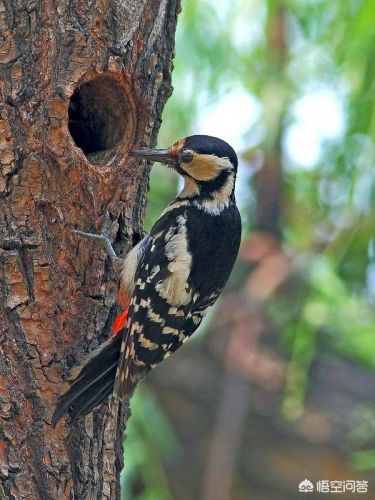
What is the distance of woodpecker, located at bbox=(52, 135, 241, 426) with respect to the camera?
3111 millimetres

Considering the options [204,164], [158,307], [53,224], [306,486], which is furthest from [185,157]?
[306,486]

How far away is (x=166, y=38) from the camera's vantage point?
10.9 feet

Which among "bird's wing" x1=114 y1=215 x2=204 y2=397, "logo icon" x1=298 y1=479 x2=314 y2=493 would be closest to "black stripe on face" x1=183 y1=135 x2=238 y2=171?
"bird's wing" x1=114 y1=215 x2=204 y2=397

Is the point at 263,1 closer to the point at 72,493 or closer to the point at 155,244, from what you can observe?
the point at 155,244

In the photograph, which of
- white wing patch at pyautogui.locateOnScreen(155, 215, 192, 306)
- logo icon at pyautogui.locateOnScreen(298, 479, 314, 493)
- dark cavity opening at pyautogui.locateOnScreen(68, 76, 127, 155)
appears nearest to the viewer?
dark cavity opening at pyautogui.locateOnScreen(68, 76, 127, 155)

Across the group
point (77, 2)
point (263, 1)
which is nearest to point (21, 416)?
point (77, 2)

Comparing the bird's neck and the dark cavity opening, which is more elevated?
the bird's neck

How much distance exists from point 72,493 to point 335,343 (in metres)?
3.01

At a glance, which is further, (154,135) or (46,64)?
(154,135)

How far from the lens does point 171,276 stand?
3.46 meters

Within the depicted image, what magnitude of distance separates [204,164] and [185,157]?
0.09m

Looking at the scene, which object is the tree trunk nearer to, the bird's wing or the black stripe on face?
the bird's wing

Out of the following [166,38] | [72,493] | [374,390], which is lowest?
[72,493]

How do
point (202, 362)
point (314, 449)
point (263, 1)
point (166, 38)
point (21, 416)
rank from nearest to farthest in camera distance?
point (21, 416) < point (166, 38) < point (263, 1) < point (314, 449) < point (202, 362)
